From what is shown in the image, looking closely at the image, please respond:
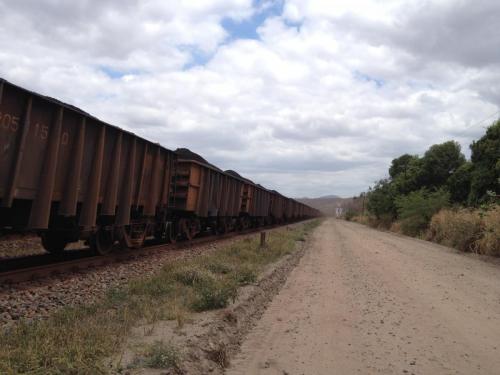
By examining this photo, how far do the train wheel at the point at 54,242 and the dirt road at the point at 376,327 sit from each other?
4702 millimetres

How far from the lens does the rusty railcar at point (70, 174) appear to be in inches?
258

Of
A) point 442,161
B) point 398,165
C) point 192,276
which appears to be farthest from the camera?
point 398,165

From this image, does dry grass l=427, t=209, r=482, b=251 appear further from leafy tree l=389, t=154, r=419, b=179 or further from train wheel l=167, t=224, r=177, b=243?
leafy tree l=389, t=154, r=419, b=179

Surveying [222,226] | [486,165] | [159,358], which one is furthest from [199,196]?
[486,165]

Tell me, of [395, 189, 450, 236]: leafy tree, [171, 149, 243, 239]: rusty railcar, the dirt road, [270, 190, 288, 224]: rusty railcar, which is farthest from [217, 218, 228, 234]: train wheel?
[395, 189, 450, 236]: leafy tree

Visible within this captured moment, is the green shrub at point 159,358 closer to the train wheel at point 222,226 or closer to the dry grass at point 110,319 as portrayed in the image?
the dry grass at point 110,319

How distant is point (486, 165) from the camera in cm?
2283

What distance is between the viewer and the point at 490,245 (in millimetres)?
17047

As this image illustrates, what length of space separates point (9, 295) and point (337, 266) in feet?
26.5

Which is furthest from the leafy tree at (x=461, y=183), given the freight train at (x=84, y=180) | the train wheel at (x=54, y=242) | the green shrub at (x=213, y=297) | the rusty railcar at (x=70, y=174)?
the train wheel at (x=54, y=242)

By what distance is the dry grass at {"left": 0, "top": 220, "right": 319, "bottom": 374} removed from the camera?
358cm

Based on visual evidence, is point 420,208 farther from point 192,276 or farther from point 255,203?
point 192,276

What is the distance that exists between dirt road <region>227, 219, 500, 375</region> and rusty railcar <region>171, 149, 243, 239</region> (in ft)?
16.2

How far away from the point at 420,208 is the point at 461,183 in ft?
10.1
